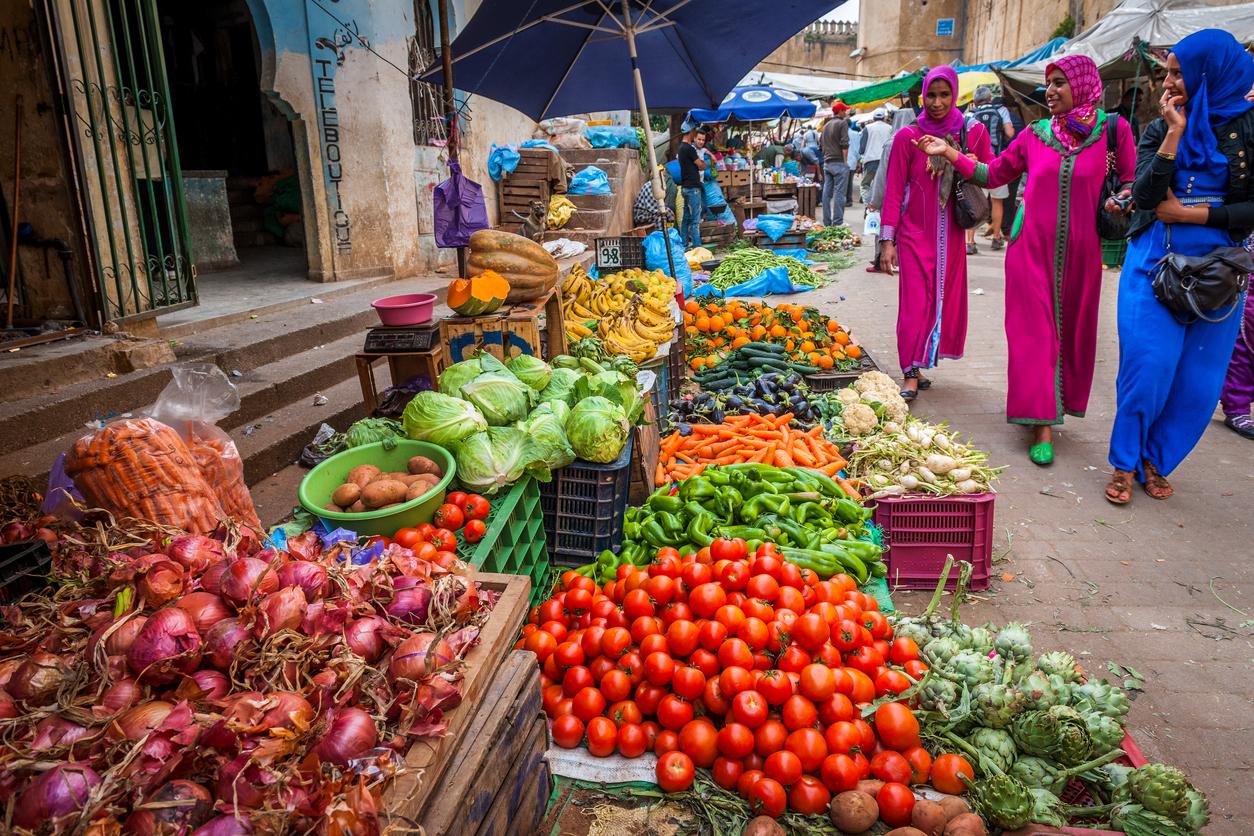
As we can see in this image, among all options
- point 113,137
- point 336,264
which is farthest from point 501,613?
point 336,264

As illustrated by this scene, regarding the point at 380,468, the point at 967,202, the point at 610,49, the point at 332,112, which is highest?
the point at 610,49

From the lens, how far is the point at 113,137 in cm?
492

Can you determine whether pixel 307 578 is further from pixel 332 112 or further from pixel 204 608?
pixel 332 112

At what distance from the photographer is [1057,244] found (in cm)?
493

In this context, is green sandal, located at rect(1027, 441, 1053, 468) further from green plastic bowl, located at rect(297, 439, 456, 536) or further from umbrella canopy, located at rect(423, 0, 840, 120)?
green plastic bowl, located at rect(297, 439, 456, 536)

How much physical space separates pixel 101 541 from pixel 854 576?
2807mm

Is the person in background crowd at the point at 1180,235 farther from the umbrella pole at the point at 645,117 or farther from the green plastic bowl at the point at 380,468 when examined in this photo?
the green plastic bowl at the point at 380,468

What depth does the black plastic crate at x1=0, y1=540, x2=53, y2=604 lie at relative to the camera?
175cm

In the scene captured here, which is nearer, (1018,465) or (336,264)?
(1018,465)

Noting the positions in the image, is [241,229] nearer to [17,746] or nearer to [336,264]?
[336,264]

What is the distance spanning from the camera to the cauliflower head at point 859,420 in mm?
4617

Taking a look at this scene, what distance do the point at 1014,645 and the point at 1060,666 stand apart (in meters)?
0.16

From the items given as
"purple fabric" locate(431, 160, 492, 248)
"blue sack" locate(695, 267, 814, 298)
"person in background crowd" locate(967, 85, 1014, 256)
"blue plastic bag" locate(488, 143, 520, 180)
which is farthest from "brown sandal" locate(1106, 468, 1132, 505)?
"blue plastic bag" locate(488, 143, 520, 180)

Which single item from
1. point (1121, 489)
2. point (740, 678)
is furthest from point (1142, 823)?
point (1121, 489)
